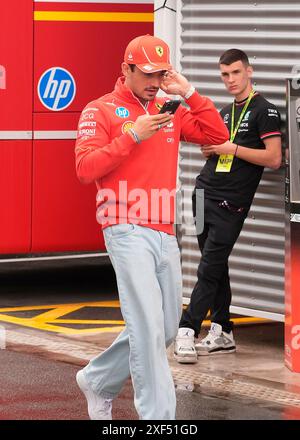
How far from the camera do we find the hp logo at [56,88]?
1183 cm

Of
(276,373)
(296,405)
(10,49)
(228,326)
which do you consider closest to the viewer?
(296,405)

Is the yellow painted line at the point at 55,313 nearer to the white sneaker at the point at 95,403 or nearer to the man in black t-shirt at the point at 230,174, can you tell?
the man in black t-shirt at the point at 230,174

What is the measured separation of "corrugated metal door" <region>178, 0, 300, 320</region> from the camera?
369 inches

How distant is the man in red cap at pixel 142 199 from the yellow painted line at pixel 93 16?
16.2 ft

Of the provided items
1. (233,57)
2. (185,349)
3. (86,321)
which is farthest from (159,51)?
(86,321)

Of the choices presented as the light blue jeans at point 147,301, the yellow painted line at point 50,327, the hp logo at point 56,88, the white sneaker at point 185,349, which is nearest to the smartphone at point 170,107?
the light blue jeans at point 147,301

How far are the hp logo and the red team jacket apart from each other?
16.1 feet

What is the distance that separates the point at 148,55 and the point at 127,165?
0.55 m

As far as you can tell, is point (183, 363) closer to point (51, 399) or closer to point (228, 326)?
point (228, 326)

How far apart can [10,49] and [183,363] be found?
3.65 m

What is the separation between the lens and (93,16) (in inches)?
471

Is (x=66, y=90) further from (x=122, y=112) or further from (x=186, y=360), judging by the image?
(x=122, y=112)

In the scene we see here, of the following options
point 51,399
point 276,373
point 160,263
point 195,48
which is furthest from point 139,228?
point 195,48
